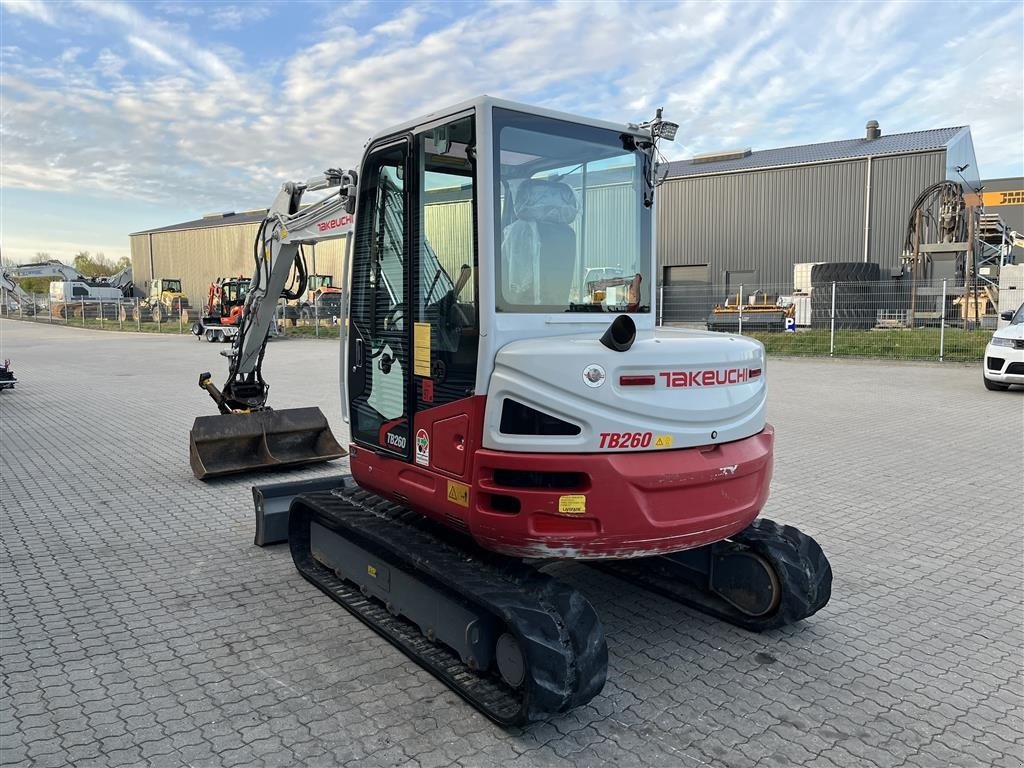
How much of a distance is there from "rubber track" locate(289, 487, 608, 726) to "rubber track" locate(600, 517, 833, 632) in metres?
1.21

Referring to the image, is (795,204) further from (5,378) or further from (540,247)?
(540,247)

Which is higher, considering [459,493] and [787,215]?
[787,215]

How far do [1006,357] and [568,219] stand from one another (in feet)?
41.8

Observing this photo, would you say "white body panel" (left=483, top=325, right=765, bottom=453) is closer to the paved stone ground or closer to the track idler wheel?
the track idler wheel

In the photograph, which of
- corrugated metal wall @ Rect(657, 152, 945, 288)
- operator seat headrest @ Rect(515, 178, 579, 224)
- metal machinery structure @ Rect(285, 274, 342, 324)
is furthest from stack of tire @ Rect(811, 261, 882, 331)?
metal machinery structure @ Rect(285, 274, 342, 324)

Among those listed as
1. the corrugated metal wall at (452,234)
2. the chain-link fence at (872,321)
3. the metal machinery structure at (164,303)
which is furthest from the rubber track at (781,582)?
the metal machinery structure at (164,303)

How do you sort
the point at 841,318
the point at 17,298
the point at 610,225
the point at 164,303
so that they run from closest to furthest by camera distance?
1. the point at 610,225
2. the point at 841,318
3. the point at 164,303
4. the point at 17,298

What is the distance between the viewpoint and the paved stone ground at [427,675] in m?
3.22

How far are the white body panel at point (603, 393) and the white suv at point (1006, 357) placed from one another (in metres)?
12.4

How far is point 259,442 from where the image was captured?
806 centimetres

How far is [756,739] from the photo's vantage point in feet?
10.7

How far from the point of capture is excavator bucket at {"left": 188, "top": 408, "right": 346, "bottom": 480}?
7.70m

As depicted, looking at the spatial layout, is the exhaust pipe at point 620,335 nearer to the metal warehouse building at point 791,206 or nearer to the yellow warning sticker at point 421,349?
the yellow warning sticker at point 421,349

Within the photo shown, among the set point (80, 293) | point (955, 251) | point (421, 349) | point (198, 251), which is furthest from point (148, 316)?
point (421, 349)
